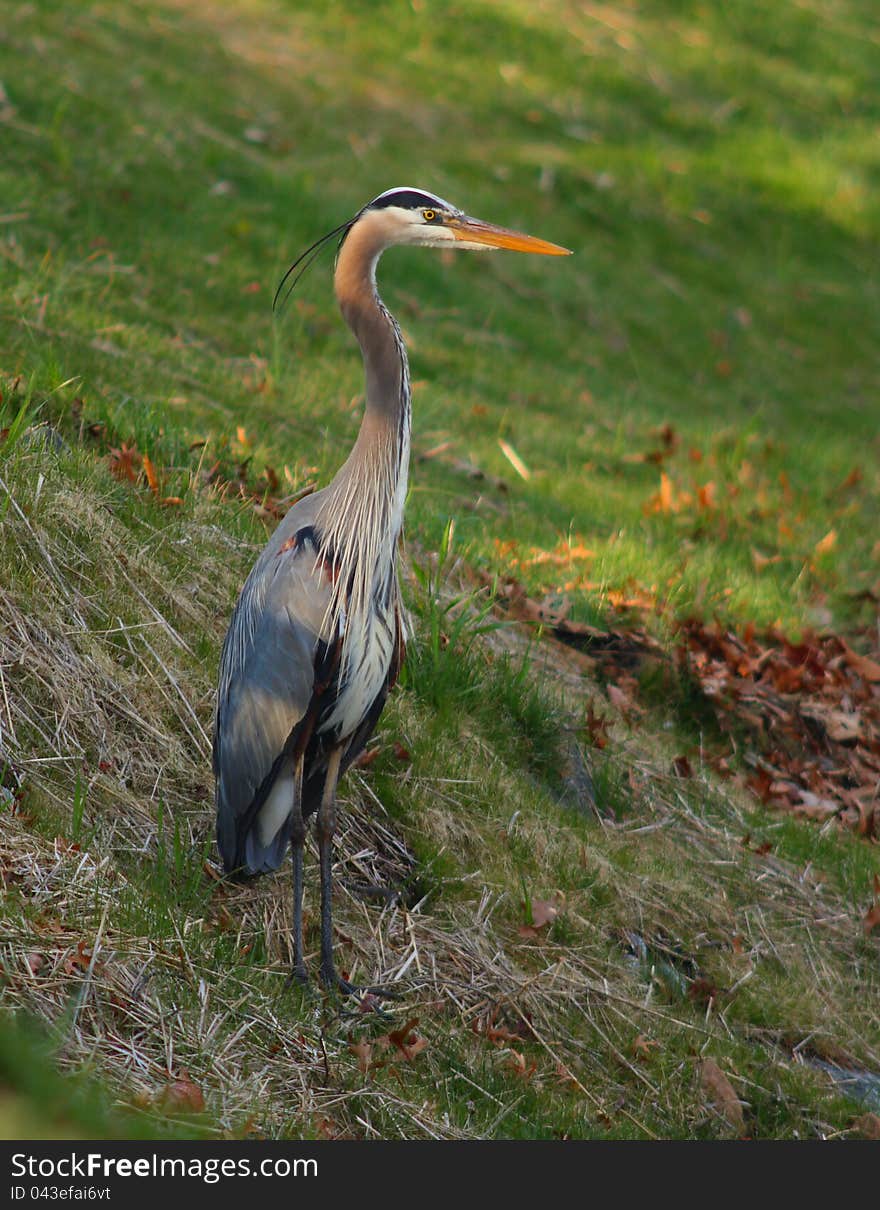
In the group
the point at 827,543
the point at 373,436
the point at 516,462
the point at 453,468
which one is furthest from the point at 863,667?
the point at 373,436

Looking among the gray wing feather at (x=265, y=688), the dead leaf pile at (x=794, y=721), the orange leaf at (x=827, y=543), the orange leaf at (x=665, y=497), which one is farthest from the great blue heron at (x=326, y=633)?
the orange leaf at (x=827, y=543)

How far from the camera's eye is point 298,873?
4840mm

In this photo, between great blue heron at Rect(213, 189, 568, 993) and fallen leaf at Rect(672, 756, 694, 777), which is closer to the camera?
great blue heron at Rect(213, 189, 568, 993)

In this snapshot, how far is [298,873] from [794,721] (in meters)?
3.30

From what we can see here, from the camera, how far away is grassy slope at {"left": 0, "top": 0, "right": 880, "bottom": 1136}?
4617mm

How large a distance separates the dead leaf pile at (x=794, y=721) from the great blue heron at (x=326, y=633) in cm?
271

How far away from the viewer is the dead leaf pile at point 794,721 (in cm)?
698

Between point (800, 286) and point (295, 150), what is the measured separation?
4.59 m

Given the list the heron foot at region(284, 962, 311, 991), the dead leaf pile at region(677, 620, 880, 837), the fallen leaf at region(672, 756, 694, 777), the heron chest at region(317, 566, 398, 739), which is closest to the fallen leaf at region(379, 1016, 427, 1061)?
the heron foot at region(284, 962, 311, 991)

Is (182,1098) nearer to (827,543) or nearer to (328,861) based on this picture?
(328,861)

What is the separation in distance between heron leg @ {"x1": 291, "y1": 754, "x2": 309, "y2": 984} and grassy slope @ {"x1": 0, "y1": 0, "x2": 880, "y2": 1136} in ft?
0.36

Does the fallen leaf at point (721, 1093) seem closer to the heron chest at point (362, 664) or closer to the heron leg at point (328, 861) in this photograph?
the heron leg at point (328, 861)

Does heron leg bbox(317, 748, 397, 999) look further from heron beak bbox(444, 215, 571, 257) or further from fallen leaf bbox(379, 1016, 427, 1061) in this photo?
heron beak bbox(444, 215, 571, 257)
